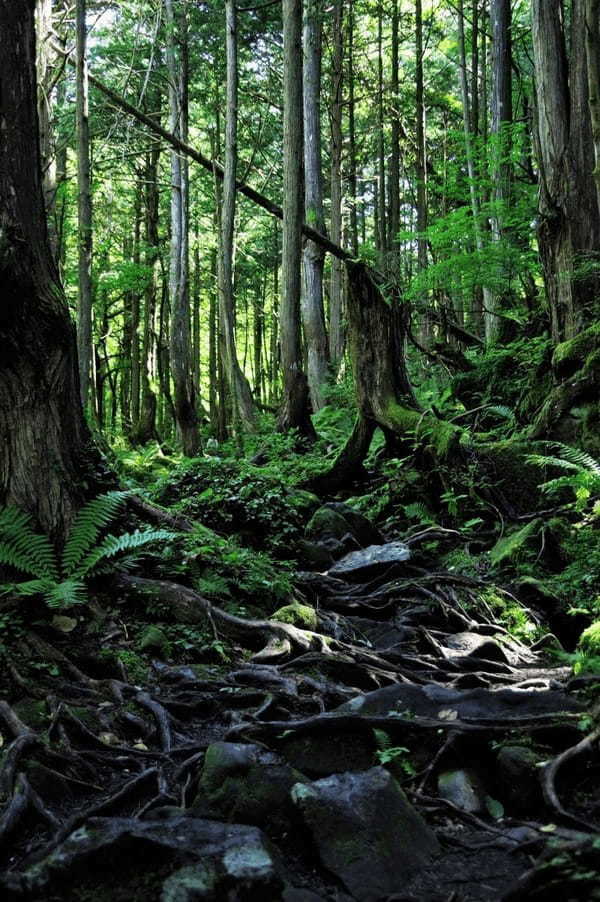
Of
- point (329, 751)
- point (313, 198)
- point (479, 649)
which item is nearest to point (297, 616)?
point (479, 649)

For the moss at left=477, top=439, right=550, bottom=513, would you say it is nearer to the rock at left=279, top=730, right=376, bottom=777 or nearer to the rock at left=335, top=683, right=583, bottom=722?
the rock at left=335, top=683, right=583, bottom=722

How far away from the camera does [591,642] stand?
470 centimetres

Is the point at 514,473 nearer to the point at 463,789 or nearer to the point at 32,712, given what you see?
the point at 463,789

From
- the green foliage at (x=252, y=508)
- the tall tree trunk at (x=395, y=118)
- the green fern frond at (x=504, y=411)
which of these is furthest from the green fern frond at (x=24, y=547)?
the tall tree trunk at (x=395, y=118)

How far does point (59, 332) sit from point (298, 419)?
311 inches

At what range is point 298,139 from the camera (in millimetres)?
12805

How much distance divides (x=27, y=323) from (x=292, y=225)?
866 cm

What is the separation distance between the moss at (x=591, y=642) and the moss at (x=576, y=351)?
4.48 meters

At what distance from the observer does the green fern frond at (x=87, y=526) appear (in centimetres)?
513

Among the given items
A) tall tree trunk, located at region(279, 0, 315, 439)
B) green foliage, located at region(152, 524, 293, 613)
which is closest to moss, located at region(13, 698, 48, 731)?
green foliage, located at region(152, 524, 293, 613)

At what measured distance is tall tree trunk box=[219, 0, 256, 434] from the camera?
14.4m

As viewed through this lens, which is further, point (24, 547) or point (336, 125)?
point (336, 125)

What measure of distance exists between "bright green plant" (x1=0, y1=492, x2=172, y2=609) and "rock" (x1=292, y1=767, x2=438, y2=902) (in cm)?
243

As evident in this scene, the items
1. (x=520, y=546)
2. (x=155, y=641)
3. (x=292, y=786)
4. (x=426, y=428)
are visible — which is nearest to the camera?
(x=292, y=786)
